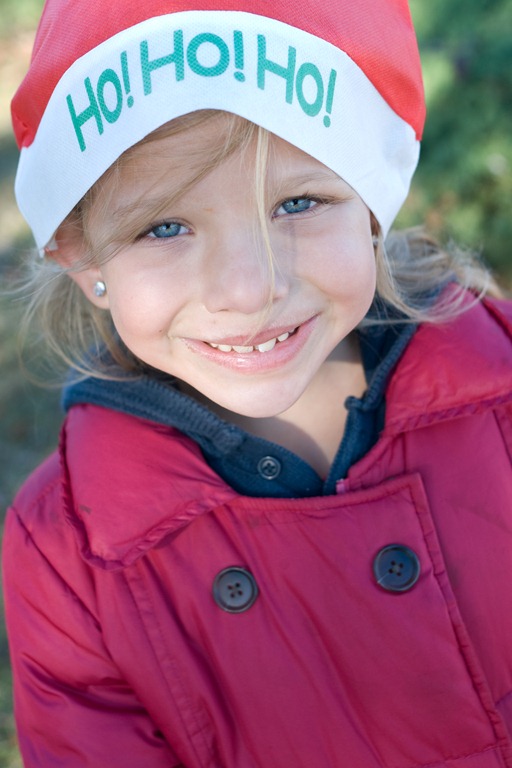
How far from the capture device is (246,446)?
1.85 m

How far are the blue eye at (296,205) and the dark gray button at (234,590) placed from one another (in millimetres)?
678

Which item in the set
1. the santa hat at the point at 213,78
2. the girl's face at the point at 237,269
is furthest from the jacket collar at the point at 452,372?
the santa hat at the point at 213,78

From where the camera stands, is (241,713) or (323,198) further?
(241,713)

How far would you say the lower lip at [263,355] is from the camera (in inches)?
66.6

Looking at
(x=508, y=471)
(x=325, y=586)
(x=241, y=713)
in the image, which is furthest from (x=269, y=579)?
(x=508, y=471)

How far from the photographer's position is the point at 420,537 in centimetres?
169

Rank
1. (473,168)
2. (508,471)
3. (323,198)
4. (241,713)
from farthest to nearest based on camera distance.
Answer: (473,168)
(508,471)
(241,713)
(323,198)

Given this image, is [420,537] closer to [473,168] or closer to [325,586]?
[325,586]

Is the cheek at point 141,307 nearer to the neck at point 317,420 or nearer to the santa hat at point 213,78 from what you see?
the santa hat at point 213,78

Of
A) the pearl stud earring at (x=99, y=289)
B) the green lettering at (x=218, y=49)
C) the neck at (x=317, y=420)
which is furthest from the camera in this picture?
the neck at (x=317, y=420)

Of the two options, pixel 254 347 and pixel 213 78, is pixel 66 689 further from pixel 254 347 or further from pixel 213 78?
pixel 213 78

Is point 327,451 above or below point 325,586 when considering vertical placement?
above

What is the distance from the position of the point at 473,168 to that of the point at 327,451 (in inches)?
78.1

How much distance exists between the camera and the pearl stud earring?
70.5 inches
